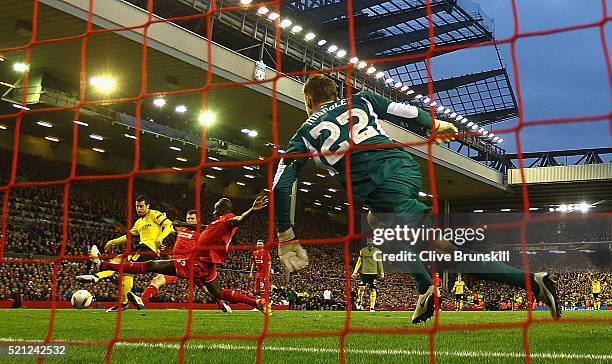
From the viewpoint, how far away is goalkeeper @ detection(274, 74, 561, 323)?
4.25 meters

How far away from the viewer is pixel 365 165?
4.36 m

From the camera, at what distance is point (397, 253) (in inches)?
174

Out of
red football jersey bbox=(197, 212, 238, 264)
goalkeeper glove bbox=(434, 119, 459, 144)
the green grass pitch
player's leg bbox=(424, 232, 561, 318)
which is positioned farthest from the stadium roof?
player's leg bbox=(424, 232, 561, 318)

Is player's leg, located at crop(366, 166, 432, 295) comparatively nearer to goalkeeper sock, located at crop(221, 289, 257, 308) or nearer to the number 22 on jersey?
the number 22 on jersey

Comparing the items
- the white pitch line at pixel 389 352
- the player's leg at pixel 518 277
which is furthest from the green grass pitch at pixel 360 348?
the player's leg at pixel 518 277

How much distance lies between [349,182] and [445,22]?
31.0 m

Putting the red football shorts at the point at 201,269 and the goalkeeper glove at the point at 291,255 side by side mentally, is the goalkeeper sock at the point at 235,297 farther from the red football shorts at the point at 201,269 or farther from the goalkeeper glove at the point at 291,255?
the goalkeeper glove at the point at 291,255

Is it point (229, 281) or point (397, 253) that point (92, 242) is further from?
point (397, 253)

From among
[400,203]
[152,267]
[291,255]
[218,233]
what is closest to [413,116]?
[400,203]

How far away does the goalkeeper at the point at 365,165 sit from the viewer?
4.25m

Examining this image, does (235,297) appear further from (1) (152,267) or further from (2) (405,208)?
(2) (405,208)

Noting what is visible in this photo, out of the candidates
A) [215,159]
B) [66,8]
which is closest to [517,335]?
[66,8]

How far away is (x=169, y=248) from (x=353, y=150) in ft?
69.9

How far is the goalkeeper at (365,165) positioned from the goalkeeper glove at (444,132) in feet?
0.03
